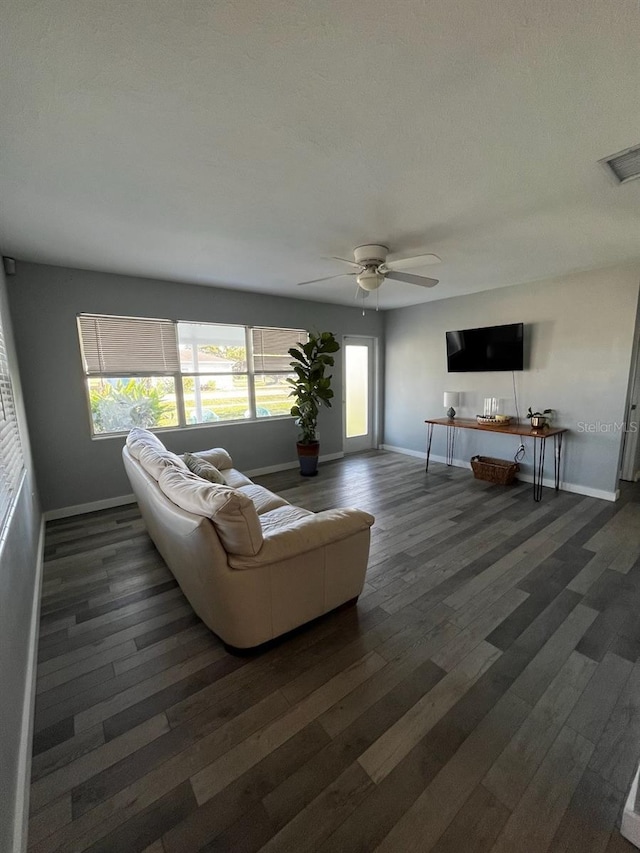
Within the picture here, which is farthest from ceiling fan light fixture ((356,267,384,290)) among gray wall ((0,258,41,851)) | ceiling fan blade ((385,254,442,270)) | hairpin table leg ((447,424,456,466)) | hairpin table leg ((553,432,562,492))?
hairpin table leg ((447,424,456,466))

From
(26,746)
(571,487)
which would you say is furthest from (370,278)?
(571,487)

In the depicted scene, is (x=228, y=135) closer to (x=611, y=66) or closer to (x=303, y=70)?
(x=303, y=70)

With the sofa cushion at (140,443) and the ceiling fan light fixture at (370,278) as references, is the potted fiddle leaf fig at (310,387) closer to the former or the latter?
the ceiling fan light fixture at (370,278)

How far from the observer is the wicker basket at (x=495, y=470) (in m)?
4.21

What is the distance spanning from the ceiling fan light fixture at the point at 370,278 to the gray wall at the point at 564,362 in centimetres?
A: 252

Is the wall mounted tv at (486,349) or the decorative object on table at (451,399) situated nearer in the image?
the wall mounted tv at (486,349)

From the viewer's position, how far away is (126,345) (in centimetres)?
377

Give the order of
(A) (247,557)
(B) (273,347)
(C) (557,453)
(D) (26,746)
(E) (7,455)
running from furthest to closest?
(B) (273,347), (C) (557,453), (E) (7,455), (A) (247,557), (D) (26,746)

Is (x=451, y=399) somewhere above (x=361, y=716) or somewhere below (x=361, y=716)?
above

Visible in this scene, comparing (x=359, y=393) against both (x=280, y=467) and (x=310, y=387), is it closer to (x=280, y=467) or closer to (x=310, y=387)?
(x=310, y=387)

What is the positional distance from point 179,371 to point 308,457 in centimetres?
206

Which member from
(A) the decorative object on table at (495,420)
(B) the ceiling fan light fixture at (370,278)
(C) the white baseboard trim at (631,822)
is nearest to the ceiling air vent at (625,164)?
(B) the ceiling fan light fixture at (370,278)

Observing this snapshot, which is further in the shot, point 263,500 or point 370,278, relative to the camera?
point 370,278

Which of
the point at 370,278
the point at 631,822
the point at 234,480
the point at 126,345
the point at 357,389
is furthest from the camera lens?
the point at 357,389
